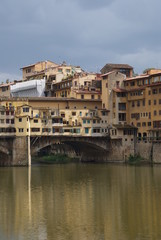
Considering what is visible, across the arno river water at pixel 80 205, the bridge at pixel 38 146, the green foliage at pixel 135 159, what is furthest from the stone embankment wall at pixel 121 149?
the arno river water at pixel 80 205

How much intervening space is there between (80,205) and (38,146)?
41149mm

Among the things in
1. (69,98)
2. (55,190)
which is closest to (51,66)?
(69,98)

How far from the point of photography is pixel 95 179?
6256 centimetres

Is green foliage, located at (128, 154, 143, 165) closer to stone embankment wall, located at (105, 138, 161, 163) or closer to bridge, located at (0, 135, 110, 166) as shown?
stone embankment wall, located at (105, 138, 161, 163)

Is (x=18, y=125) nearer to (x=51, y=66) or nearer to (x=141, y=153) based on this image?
(x=141, y=153)

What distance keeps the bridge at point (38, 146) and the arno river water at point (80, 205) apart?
10.8 metres

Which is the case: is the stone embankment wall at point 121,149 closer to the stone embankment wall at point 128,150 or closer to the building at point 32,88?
the stone embankment wall at point 128,150

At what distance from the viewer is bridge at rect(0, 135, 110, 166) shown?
80.2 meters

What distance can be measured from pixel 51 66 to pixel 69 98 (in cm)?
2400

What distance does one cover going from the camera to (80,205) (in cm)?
4356

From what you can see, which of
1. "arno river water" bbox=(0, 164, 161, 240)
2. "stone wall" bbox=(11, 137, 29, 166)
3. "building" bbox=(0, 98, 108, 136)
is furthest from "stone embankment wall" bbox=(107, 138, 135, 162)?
"arno river water" bbox=(0, 164, 161, 240)

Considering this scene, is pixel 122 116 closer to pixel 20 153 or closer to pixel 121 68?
pixel 121 68

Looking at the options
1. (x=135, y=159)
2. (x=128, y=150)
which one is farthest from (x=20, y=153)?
(x=135, y=159)

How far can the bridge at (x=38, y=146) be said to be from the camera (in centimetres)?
8019
